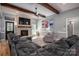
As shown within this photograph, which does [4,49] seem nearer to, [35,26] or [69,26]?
[35,26]

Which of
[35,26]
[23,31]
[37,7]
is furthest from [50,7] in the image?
[23,31]

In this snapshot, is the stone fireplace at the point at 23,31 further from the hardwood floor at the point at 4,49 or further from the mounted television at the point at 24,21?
the hardwood floor at the point at 4,49

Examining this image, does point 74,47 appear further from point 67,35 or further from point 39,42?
point 39,42

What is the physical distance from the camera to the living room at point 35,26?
6.90 feet

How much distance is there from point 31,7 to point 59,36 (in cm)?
64

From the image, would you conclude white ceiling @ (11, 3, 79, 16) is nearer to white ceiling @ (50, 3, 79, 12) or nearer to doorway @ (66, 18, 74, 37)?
white ceiling @ (50, 3, 79, 12)

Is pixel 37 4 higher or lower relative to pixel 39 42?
higher

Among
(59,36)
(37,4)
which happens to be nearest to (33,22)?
(37,4)

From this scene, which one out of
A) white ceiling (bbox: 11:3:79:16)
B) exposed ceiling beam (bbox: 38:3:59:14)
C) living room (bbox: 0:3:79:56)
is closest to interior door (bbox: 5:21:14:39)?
living room (bbox: 0:3:79:56)

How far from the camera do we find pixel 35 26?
2.15 m

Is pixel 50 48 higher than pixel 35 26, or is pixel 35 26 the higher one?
pixel 35 26

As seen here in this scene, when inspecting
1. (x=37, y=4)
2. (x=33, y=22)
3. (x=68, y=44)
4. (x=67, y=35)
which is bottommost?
(x=68, y=44)

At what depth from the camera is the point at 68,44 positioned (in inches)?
83.0

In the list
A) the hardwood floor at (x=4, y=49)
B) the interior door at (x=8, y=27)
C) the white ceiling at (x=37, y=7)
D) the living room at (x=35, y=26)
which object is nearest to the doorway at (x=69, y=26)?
the living room at (x=35, y=26)
